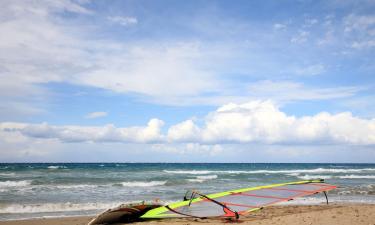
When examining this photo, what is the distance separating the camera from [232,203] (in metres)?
9.41

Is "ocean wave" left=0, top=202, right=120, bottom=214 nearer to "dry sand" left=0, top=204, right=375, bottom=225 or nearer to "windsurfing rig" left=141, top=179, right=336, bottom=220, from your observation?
"dry sand" left=0, top=204, right=375, bottom=225

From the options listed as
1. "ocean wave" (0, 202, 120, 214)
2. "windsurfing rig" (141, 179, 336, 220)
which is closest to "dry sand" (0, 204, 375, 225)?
"windsurfing rig" (141, 179, 336, 220)

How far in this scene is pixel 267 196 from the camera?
395 inches

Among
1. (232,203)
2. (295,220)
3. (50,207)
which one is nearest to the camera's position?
(295,220)

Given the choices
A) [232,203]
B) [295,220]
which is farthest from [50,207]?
[295,220]

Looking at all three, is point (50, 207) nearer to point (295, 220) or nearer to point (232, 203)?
point (232, 203)

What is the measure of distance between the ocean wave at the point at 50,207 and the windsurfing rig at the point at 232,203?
3980 millimetres

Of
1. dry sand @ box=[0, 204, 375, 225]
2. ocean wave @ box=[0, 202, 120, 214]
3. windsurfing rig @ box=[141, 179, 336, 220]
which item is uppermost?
windsurfing rig @ box=[141, 179, 336, 220]

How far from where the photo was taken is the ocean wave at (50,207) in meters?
11.6

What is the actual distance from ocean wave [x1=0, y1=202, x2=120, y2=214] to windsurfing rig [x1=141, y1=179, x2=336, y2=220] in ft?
13.1

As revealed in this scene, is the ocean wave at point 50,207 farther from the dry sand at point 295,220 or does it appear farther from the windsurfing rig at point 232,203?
the windsurfing rig at point 232,203

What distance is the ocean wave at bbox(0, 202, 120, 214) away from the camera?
1158 centimetres

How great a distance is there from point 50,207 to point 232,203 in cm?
656

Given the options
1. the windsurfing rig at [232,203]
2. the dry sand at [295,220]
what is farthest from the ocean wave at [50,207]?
the windsurfing rig at [232,203]
